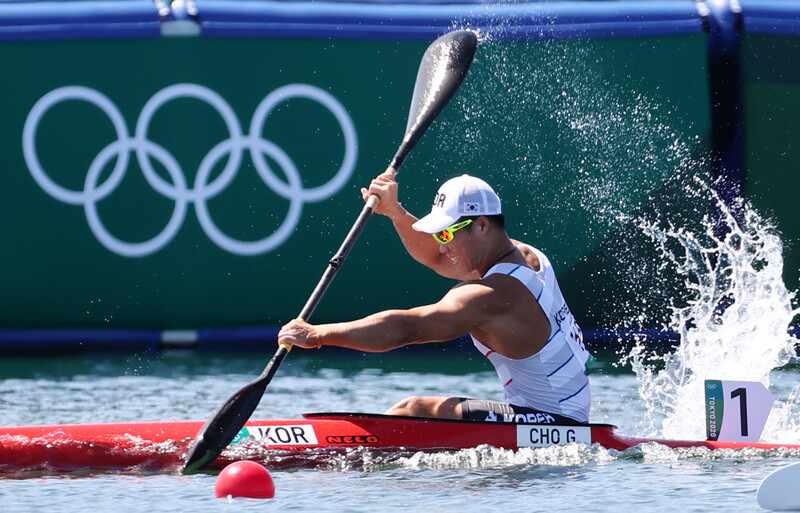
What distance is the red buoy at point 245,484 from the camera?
5.93m

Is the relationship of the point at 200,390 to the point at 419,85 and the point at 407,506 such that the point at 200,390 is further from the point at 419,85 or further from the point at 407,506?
the point at 407,506

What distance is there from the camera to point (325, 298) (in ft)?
→ 36.5

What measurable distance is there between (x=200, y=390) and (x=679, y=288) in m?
3.97

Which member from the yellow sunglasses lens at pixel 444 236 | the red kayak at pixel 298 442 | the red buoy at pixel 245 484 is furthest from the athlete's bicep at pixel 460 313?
the red buoy at pixel 245 484

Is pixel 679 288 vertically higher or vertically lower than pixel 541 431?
higher

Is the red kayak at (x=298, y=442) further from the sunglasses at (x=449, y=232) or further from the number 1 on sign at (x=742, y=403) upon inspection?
the sunglasses at (x=449, y=232)

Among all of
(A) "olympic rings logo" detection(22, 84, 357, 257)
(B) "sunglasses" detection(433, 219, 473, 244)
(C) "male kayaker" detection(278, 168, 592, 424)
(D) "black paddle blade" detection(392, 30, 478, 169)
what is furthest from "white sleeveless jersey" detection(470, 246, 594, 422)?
(A) "olympic rings logo" detection(22, 84, 357, 257)

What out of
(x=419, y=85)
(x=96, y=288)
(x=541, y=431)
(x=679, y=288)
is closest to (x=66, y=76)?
(x=96, y=288)

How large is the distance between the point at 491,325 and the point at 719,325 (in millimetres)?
3536

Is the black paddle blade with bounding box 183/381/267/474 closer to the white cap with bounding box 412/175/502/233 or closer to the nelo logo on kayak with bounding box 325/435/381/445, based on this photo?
the nelo logo on kayak with bounding box 325/435/381/445

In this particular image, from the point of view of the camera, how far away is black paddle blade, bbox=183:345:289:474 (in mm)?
6461

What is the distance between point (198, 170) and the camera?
11.1 meters

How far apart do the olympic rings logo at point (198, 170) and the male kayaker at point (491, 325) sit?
4513 mm

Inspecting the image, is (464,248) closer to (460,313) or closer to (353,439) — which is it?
(460,313)
